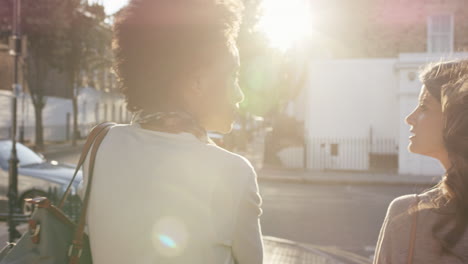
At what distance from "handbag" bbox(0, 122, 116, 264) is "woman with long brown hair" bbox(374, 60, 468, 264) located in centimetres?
100

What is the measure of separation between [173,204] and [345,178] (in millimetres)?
15949

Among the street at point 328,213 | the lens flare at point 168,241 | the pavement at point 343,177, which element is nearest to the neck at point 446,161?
the lens flare at point 168,241

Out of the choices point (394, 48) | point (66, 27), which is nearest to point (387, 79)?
point (394, 48)

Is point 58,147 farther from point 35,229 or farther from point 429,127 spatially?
point 429,127

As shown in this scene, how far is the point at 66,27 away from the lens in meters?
27.2

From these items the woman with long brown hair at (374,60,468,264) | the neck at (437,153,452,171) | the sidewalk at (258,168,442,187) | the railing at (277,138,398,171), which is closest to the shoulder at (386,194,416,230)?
the woman with long brown hair at (374,60,468,264)

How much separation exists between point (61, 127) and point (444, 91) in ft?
127

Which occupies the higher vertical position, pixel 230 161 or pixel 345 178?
pixel 230 161

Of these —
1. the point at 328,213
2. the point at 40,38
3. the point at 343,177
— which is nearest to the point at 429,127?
the point at 328,213

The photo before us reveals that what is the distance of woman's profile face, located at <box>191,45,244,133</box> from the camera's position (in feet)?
5.34

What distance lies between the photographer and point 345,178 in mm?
16969

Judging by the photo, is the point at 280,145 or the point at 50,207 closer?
the point at 50,207

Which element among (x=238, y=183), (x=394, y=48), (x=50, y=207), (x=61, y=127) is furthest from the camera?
(x=61, y=127)

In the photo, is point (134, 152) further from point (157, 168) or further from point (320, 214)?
point (320, 214)
